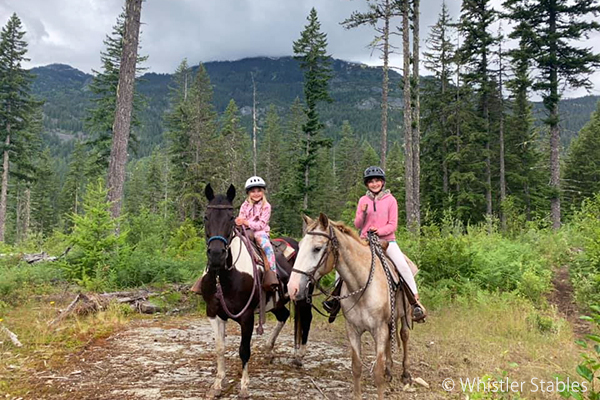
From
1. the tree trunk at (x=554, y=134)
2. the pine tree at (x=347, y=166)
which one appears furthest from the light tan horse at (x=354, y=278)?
the pine tree at (x=347, y=166)

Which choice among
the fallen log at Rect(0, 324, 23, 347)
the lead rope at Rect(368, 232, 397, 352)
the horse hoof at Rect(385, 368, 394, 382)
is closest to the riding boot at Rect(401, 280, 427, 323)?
the lead rope at Rect(368, 232, 397, 352)

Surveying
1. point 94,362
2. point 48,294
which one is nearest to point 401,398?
point 94,362

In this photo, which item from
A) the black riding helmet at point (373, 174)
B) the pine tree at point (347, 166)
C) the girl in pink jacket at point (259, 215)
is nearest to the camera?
the black riding helmet at point (373, 174)

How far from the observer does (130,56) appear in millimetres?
11523

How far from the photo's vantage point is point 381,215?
5.32m

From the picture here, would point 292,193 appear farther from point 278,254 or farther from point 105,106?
point 278,254

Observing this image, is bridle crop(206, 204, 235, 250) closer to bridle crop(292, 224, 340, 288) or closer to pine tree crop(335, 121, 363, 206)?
bridle crop(292, 224, 340, 288)

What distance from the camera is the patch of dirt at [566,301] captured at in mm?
8016

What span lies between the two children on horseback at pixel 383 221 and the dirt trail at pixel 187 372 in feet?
3.69

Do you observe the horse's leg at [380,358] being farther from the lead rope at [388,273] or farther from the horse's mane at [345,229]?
the horse's mane at [345,229]

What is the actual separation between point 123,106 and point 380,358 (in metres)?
11.2

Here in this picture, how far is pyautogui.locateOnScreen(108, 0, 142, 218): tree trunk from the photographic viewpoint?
11344 mm

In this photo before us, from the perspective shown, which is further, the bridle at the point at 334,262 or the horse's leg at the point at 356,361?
the horse's leg at the point at 356,361

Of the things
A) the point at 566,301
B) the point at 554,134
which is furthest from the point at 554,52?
the point at 566,301
